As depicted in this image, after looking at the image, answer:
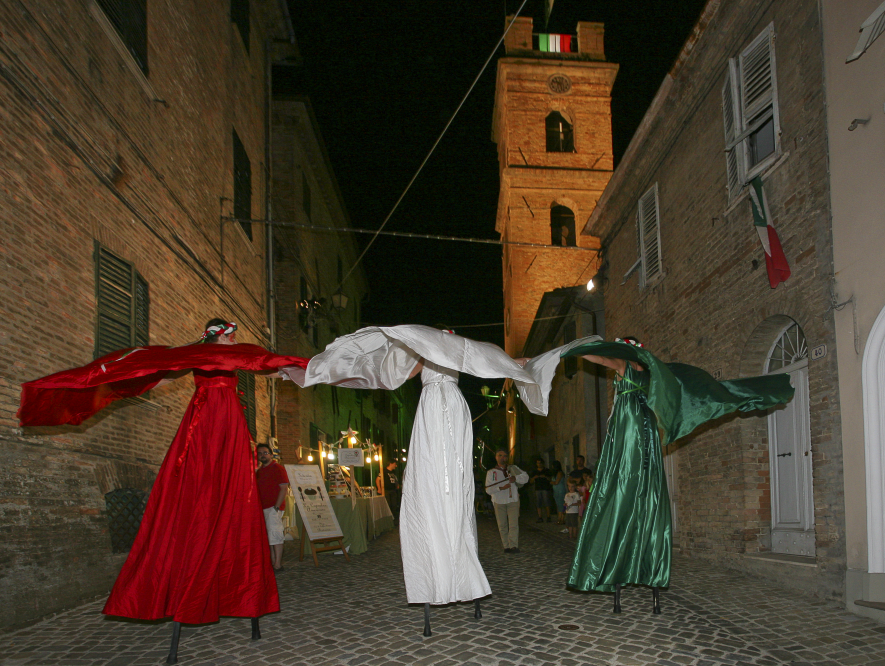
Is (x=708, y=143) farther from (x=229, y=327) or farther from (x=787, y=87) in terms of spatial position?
(x=229, y=327)

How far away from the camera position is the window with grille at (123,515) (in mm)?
7219

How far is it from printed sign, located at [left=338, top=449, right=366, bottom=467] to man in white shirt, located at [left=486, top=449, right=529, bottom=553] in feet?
10.6

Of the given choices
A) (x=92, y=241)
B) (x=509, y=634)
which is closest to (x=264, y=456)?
(x=92, y=241)

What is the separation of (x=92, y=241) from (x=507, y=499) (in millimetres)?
7341

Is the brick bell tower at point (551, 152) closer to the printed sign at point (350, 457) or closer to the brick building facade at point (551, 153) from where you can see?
the brick building facade at point (551, 153)

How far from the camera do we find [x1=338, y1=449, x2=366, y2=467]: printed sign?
13898 mm

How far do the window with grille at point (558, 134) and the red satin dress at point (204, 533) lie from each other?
2616 centimetres

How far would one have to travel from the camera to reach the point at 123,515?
293 inches

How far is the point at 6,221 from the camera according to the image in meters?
5.75

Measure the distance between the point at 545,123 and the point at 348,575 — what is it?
2407 centimetres

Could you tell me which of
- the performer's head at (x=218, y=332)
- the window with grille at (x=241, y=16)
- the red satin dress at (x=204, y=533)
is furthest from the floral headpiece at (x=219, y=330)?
the window with grille at (x=241, y=16)

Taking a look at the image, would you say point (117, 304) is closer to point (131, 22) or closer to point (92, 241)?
point (92, 241)

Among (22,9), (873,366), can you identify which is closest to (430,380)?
(873,366)

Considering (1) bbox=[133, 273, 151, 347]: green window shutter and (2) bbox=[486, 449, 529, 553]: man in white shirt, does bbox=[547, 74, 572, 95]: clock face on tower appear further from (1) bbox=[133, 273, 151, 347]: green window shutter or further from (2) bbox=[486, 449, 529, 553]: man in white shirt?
(1) bbox=[133, 273, 151, 347]: green window shutter
